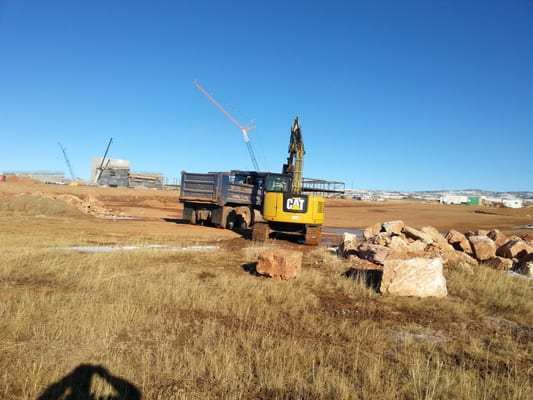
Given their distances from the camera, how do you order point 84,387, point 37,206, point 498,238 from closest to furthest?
1. point 84,387
2. point 498,238
3. point 37,206

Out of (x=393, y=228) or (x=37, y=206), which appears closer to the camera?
(x=393, y=228)

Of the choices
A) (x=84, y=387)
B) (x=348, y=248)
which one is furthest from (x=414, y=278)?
(x=84, y=387)

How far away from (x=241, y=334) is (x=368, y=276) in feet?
15.9

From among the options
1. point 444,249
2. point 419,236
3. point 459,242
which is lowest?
→ point 444,249

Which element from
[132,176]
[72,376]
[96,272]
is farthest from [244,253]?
[132,176]

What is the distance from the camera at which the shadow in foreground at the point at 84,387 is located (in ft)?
11.8

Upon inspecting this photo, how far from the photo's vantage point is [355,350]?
16.3 ft

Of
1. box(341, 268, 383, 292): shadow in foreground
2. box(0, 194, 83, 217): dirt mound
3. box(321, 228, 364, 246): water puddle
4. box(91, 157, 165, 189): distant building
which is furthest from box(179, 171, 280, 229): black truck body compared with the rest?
box(91, 157, 165, 189): distant building

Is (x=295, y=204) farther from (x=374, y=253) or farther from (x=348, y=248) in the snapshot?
(x=374, y=253)

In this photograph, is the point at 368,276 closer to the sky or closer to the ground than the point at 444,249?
closer to the ground

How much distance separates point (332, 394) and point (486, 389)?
154 centimetres

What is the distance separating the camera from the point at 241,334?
17.0 ft

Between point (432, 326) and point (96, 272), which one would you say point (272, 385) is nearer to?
point (432, 326)

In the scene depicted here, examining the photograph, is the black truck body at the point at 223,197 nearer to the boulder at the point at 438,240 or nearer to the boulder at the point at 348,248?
the boulder at the point at 348,248
